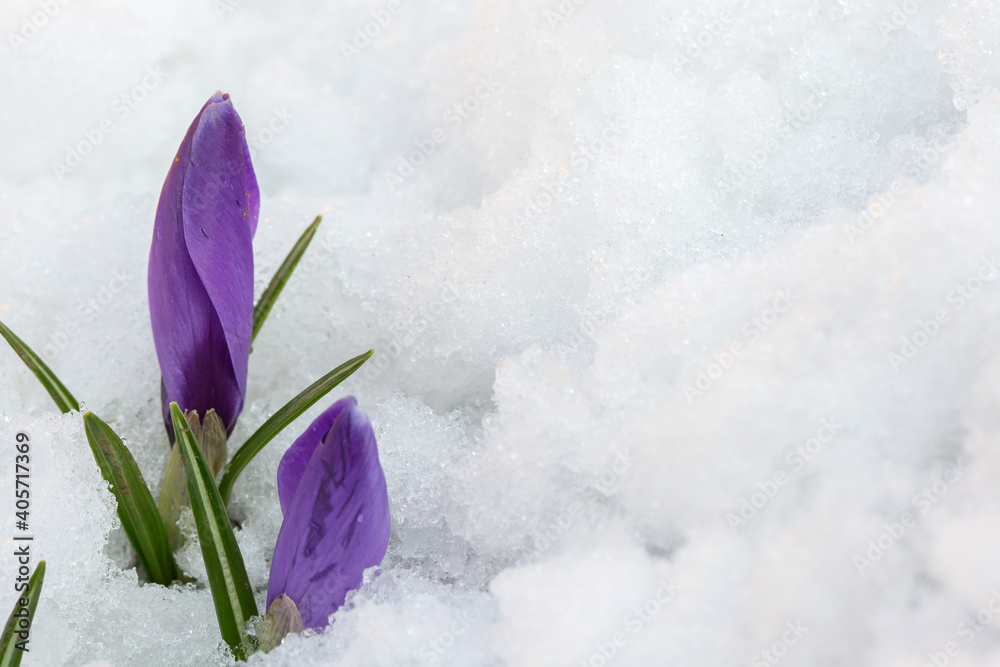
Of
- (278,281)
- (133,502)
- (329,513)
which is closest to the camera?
(329,513)

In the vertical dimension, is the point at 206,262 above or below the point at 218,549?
above

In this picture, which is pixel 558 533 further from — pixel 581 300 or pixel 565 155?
pixel 565 155

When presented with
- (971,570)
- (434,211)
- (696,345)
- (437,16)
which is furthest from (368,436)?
(437,16)

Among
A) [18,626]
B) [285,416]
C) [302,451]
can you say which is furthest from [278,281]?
[18,626]

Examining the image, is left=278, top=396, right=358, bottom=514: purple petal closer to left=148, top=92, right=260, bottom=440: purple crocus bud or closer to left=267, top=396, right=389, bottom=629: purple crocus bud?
left=267, top=396, right=389, bottom=629: purple crocus bud

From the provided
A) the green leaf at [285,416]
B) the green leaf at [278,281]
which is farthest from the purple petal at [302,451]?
the green leaf at [278,281]

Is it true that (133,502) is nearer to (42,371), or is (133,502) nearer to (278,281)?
(42,371)

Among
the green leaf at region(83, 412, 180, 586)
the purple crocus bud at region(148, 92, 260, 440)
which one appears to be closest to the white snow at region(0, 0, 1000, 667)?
the green leaf at region(83, 412, 180, 586)
